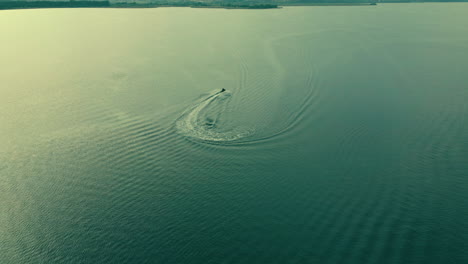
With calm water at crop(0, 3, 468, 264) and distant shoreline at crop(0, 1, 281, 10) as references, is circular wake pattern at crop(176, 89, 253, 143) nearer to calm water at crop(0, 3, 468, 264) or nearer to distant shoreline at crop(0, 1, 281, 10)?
calm water at crop(0, 3, 468, 264)

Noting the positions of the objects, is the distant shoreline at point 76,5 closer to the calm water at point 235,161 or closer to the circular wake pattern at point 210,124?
the calm water at point 235,161

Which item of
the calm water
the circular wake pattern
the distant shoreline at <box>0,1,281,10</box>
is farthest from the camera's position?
the distant shoreline at <box>0,1,281,10</box>

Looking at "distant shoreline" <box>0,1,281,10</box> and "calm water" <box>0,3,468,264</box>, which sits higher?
"distant shoreline" <box>0,1,281,10</box>

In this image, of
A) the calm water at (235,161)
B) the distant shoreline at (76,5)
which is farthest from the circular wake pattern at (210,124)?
the distant shoreline at (76,5)

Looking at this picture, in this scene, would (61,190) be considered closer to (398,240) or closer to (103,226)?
(103,226)

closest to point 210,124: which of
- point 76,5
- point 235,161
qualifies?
point 235,161

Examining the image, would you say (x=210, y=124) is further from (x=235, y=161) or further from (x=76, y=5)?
(x=76, y=5)

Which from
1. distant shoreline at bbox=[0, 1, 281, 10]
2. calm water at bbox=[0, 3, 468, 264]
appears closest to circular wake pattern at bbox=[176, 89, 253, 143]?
calm water at bbox=[0, 3, 468, 264]
